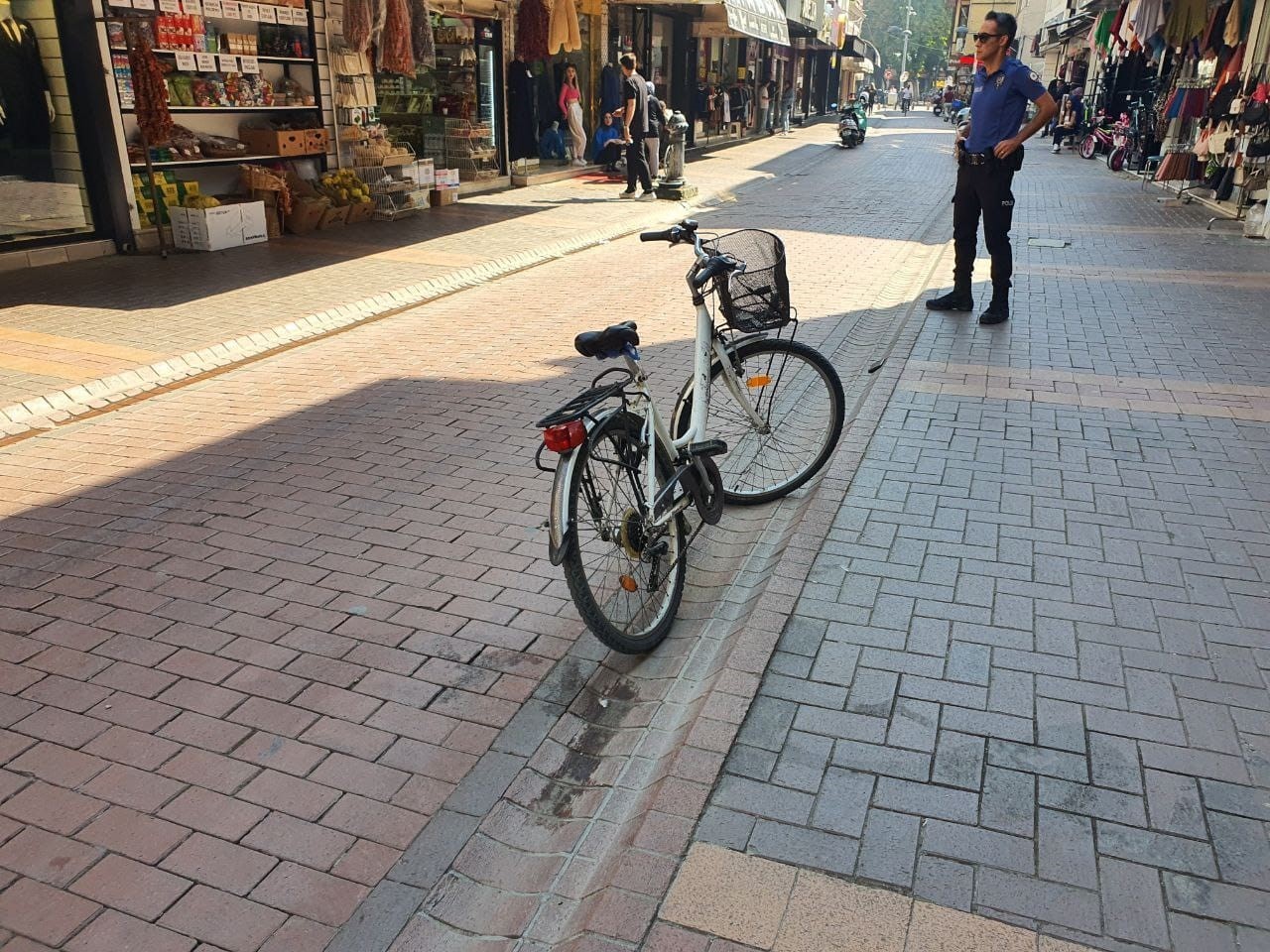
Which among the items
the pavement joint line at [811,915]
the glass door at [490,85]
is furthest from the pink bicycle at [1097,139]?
the pavement joint line at [811,915]

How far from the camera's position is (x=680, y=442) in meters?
4.05

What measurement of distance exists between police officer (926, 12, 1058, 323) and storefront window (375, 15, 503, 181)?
33.9ft

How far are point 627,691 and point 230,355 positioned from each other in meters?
5.18

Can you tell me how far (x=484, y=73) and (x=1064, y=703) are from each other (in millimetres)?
16306

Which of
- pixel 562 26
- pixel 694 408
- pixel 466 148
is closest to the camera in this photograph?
pixel 694 408

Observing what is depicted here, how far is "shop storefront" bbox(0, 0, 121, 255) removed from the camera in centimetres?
954

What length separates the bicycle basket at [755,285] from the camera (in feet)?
14.7

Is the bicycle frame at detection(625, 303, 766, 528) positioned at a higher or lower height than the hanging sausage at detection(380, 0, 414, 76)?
lower

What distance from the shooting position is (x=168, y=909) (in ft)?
8.25

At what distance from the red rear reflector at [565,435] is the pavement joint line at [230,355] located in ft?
13.7

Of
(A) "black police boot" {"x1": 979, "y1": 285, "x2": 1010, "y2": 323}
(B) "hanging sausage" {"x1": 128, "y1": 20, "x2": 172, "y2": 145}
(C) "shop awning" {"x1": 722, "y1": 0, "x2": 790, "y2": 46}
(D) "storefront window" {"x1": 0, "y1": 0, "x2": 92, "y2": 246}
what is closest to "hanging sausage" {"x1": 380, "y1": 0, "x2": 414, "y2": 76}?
(B) "hanging sausage" {"x1": 128, "y1": 20, "x2": 172, "y2": 145}

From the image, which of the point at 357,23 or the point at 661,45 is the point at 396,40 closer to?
the point at 357,23

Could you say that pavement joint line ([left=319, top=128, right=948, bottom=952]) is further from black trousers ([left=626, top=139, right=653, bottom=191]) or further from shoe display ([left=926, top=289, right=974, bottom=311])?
black trousers ([left=626, top=139, right=653, bottom=191])

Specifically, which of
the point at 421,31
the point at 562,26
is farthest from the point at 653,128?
the point at 421,31
